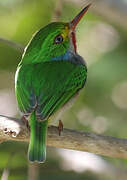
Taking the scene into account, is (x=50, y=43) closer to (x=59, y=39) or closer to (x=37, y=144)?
(x=59, y=39)

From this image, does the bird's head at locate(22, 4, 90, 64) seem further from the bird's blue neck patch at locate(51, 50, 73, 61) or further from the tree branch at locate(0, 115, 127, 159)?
the tree branch at locate(0, 115, 127, 159)

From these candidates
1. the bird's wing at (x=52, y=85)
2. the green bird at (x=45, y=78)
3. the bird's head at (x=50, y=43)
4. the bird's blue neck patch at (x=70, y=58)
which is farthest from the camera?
the bird's blue neck patch at (x=70, y=58)

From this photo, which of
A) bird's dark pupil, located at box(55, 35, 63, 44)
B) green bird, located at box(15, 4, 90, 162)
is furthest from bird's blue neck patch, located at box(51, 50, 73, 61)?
bird's dark pupil, located at box(55, 35, 63, 44)

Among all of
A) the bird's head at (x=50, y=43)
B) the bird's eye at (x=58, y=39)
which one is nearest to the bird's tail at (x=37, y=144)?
the bird's head at (x=50, y=43)

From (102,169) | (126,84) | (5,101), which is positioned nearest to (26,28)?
(5,101)

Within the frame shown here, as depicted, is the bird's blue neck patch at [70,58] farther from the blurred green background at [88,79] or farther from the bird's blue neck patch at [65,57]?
the blurred green background at [88,79]

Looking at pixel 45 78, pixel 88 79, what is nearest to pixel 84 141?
pixel 45 78

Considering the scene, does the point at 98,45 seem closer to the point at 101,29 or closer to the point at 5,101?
the point at 101,29
